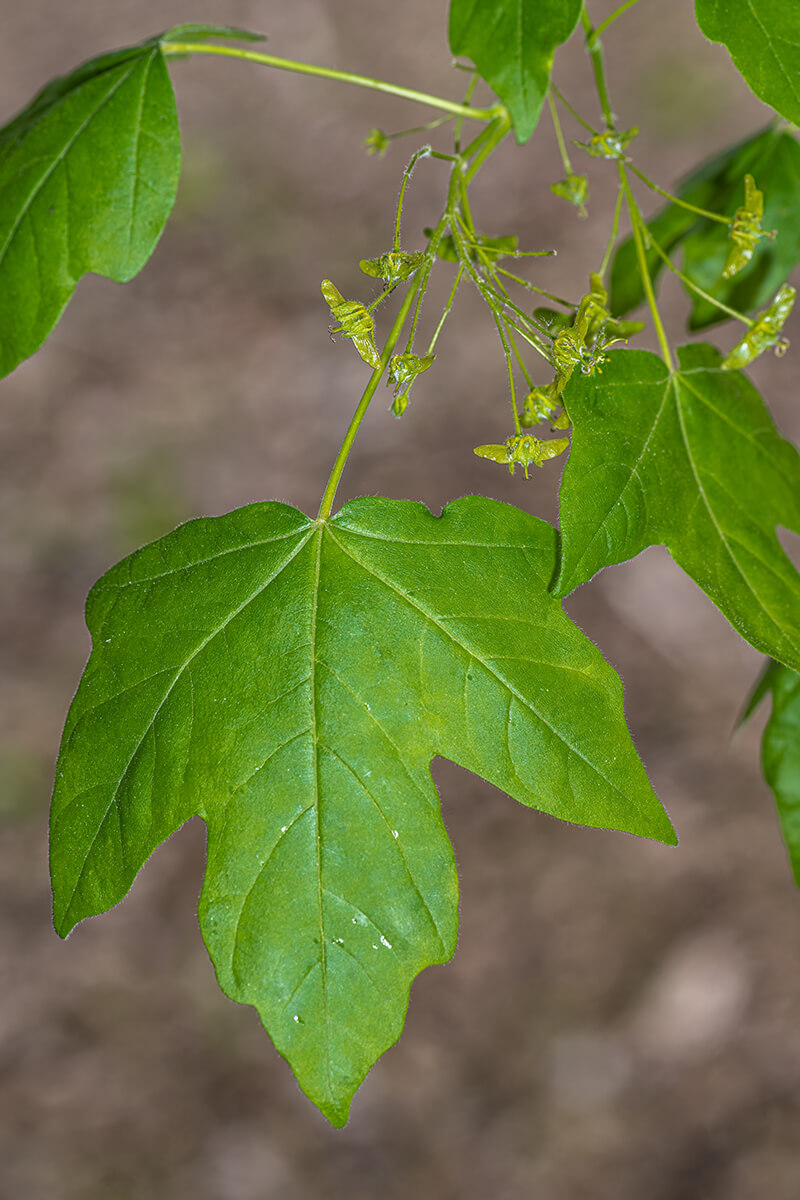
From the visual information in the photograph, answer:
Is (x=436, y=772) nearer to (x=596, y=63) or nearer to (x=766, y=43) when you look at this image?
(x=596, y=63)

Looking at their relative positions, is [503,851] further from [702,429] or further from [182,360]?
[702,429]

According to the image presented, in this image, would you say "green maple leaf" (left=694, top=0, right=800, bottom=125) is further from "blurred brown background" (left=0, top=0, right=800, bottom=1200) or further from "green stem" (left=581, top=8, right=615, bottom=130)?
"blurred brown background" (left=0, top=0, right=800, bottom=1200)

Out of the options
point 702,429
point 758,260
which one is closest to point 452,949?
point 702,429

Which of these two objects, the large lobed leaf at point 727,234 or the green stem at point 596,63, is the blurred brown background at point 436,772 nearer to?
the large lobed leaf at point 727,234

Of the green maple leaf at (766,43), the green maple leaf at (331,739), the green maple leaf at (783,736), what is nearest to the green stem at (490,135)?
the green maple leaf at (766,43)

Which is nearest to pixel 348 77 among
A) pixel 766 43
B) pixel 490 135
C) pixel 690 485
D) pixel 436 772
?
pixel 490 135

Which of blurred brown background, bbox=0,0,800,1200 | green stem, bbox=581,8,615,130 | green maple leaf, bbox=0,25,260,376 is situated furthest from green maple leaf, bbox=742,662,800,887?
blurred brown background, bbox=0,0,800,1200
